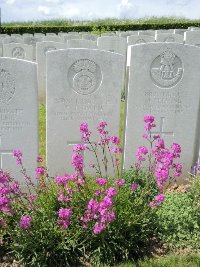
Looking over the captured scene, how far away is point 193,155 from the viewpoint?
5035mm

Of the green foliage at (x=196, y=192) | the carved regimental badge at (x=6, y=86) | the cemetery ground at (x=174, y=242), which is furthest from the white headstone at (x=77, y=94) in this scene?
the cemetery ground at (x=174, y=242)

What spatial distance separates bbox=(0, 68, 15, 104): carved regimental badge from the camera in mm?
4055

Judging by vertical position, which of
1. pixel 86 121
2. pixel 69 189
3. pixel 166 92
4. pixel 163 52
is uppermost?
pixel 163 52

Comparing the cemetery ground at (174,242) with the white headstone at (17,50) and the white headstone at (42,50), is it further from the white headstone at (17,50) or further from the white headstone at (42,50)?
the white headstone at (17,50)

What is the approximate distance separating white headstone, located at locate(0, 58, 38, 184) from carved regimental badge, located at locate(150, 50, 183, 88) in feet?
4.67

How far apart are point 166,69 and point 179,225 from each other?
1837 millimetres

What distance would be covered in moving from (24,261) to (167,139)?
94.4 inches

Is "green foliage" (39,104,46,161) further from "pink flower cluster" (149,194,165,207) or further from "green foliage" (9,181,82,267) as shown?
"pink flower cluster" (149,194,165,207)

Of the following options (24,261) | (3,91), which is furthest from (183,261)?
(3,91)

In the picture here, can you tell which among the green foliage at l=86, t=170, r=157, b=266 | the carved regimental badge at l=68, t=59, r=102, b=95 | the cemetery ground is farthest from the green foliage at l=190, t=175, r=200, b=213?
the carved regimental badge at l=68, t=59, r=102, b=95

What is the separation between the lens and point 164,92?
4.61 metres

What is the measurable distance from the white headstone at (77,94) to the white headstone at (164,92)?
217 millimetres

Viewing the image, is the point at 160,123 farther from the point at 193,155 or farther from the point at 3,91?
the point at 3,91

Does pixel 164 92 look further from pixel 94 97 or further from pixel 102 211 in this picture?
pixel 102 211
